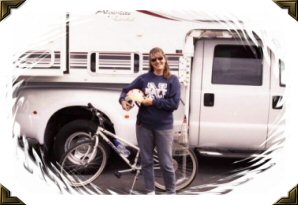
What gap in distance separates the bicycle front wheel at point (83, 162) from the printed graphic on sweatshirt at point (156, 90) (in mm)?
841

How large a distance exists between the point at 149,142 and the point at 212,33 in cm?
124

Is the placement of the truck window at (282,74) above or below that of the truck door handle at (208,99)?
above

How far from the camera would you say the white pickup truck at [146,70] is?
476cm

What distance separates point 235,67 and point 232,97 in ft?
1.02

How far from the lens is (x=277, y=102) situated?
482 cm

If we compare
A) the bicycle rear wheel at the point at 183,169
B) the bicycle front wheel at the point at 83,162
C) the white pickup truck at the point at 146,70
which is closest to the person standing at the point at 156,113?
the bicycle rear wheel at the point at 183,169

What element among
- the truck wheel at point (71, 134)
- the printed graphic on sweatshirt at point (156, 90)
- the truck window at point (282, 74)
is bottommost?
the truck wheel at point (71, 134)

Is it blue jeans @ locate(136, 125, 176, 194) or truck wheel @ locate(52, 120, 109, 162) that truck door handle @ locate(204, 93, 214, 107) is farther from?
truck wheel @ locate(52, 120, 109, 162)

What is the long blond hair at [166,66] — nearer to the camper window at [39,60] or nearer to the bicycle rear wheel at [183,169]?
the bicycle rear wheel at [183,169]

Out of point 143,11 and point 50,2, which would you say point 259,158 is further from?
point 50,2

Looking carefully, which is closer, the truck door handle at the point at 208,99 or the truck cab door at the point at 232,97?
the truck cab door at the point at 232,97

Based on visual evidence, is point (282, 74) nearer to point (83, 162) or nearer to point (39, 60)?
point (83, 162)

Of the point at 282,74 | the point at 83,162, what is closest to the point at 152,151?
the point at 83,162

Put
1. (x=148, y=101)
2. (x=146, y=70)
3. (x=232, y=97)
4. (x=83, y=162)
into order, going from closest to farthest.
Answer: (x=148, y=101), (x=146, y=70), (x=232, y=97), (x=83, y=162)
